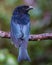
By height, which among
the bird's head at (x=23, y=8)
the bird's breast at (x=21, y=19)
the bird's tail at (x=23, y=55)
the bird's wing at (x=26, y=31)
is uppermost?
the bird's head at (x=23, y=8)

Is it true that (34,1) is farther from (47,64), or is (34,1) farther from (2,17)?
(47,64)

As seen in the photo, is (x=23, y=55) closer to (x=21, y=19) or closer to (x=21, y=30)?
(x=21, y=30)

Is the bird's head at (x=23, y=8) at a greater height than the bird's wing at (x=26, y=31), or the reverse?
the bird's head at (x=23, y=8)

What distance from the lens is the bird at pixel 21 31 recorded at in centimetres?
371

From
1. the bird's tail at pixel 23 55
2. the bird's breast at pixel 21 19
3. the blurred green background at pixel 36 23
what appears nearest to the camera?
the bird's tail at pixel 23 55

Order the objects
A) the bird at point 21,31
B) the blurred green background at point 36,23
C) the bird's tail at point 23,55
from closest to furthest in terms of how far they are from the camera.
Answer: the bird's tail at point 23,55
the bird at point 21,31
the blurred green background at point 36,23

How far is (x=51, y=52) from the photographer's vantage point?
5.47 m

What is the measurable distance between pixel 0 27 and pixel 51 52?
0.83m

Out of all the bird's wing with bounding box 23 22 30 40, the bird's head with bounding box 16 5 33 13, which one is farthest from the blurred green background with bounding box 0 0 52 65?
the bird's wing with bounding box 23 22 30 40

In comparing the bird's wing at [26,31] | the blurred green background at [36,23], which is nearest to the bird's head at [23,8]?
the bird's wing at [26,31]

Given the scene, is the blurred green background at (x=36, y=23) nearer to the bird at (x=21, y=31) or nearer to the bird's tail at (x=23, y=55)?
the bird at (x=21, y=31)

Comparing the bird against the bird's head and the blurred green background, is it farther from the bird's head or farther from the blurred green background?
the blurred green background

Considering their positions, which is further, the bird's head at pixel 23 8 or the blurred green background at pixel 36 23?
the blurred green background at pixel 36 23

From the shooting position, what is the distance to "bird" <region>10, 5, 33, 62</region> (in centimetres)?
371
